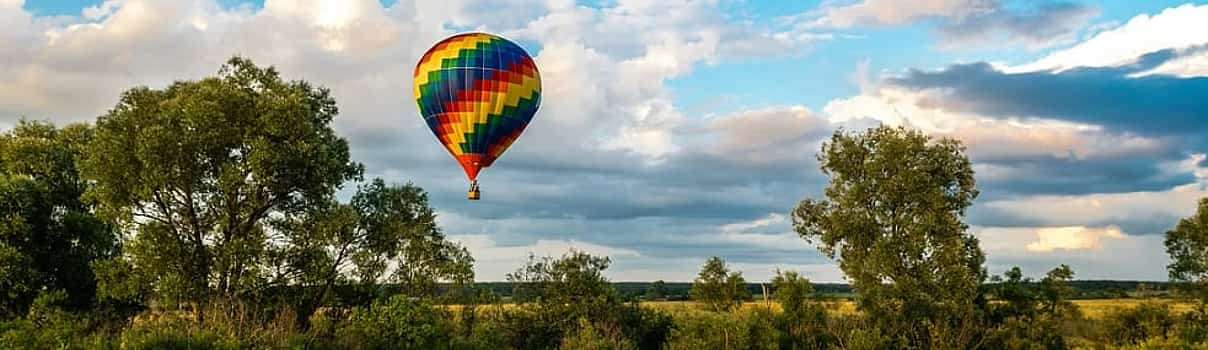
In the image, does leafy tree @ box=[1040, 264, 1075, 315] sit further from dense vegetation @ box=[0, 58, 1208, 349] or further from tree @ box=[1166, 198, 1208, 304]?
tree @ box=[1166, 198, 1208, 304]

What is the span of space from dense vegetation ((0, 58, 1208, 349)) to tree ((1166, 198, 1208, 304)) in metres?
11.9

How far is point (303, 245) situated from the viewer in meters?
38.2

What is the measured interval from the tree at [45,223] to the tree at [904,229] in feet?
125

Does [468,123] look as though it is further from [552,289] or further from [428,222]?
[552,289]

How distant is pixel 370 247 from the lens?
41.4 m

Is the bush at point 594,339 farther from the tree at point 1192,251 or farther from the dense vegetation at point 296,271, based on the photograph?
the tree at point 1192,251

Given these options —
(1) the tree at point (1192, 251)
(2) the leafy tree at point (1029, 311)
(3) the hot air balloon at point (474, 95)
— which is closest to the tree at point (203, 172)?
(3) the hot air balloon at point (474, 95)

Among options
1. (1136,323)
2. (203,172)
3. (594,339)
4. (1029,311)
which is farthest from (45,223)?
(1136,323)

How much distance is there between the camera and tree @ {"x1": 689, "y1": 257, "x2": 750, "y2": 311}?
216 ft

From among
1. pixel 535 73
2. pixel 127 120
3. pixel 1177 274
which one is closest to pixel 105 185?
pixel 127 120

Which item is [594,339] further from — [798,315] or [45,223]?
[45,223]

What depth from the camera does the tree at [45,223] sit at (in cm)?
3469

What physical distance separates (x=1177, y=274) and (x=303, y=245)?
188 feet

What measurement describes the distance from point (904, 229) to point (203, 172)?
1438 inches
